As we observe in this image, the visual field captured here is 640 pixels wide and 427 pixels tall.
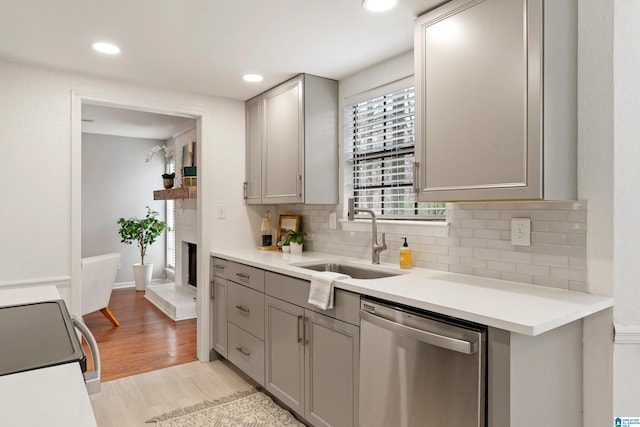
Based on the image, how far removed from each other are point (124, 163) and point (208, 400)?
15.9ft

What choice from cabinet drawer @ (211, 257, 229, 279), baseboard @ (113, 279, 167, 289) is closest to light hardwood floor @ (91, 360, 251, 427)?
cabinet drawer @ (211, 257, 229, 279)

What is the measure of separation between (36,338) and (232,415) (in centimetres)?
166

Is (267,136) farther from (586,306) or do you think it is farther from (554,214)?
(586,306)

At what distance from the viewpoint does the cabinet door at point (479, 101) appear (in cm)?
159

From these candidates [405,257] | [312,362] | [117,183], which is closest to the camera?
[312,362]

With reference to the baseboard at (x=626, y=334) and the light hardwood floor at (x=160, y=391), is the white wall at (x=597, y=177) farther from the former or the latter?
the light hardwood floor at (x=160, y=391)

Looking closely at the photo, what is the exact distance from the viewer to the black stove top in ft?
3.22

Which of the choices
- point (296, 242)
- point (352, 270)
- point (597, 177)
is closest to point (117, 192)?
point (296, 242)

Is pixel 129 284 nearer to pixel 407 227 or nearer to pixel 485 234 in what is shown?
pixel 407 227

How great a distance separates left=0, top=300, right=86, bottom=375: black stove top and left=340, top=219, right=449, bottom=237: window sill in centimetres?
180

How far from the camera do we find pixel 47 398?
0.80 metres

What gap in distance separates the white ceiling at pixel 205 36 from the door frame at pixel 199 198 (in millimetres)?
198

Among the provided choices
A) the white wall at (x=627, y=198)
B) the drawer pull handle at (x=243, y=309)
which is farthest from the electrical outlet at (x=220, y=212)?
the white wall at (x=627, y=198)

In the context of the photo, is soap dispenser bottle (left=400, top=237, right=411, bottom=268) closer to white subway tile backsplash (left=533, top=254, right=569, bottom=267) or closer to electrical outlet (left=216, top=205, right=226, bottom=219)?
white subway tile backsplash (left=533, top=254, right=569, bottom=267)
